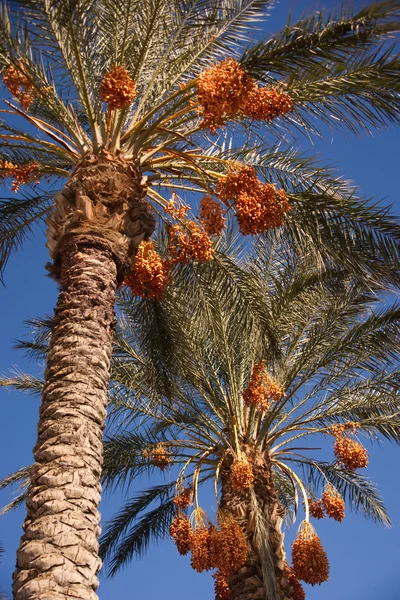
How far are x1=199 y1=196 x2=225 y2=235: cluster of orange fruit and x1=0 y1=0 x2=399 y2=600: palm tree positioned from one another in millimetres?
14

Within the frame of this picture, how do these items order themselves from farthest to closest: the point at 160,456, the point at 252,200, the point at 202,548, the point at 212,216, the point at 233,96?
the point at 160,456 → the point at 202,548 → the point at 212,216 → the point at 252,200 → the point at 233,96

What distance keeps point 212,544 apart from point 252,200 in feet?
16.0

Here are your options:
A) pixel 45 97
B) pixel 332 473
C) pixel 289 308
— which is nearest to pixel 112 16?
pixel 45 97

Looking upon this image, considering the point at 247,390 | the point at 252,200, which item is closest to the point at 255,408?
the point at 247,390

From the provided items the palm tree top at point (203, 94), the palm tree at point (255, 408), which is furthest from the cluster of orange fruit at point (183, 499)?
the palm tree top at point (203, 94)

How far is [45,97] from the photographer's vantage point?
7.50 m

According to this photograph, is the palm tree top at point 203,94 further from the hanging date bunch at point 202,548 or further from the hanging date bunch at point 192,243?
the hanging date bunch at point 202,548

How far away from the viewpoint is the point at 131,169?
7078 mm

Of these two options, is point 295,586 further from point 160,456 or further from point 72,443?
point 72,443

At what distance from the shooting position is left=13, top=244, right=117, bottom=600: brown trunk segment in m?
4.50

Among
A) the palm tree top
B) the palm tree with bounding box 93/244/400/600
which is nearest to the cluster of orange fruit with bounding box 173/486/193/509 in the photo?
the palm tree with bounding box 93/244/400/600

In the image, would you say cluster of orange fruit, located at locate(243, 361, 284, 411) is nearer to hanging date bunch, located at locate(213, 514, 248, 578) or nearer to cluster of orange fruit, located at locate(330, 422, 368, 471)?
cluster of orange fruit, located at locate(330, 422, 368, 471)

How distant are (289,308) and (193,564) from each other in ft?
14.0

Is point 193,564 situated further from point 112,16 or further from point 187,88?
point 112,16
